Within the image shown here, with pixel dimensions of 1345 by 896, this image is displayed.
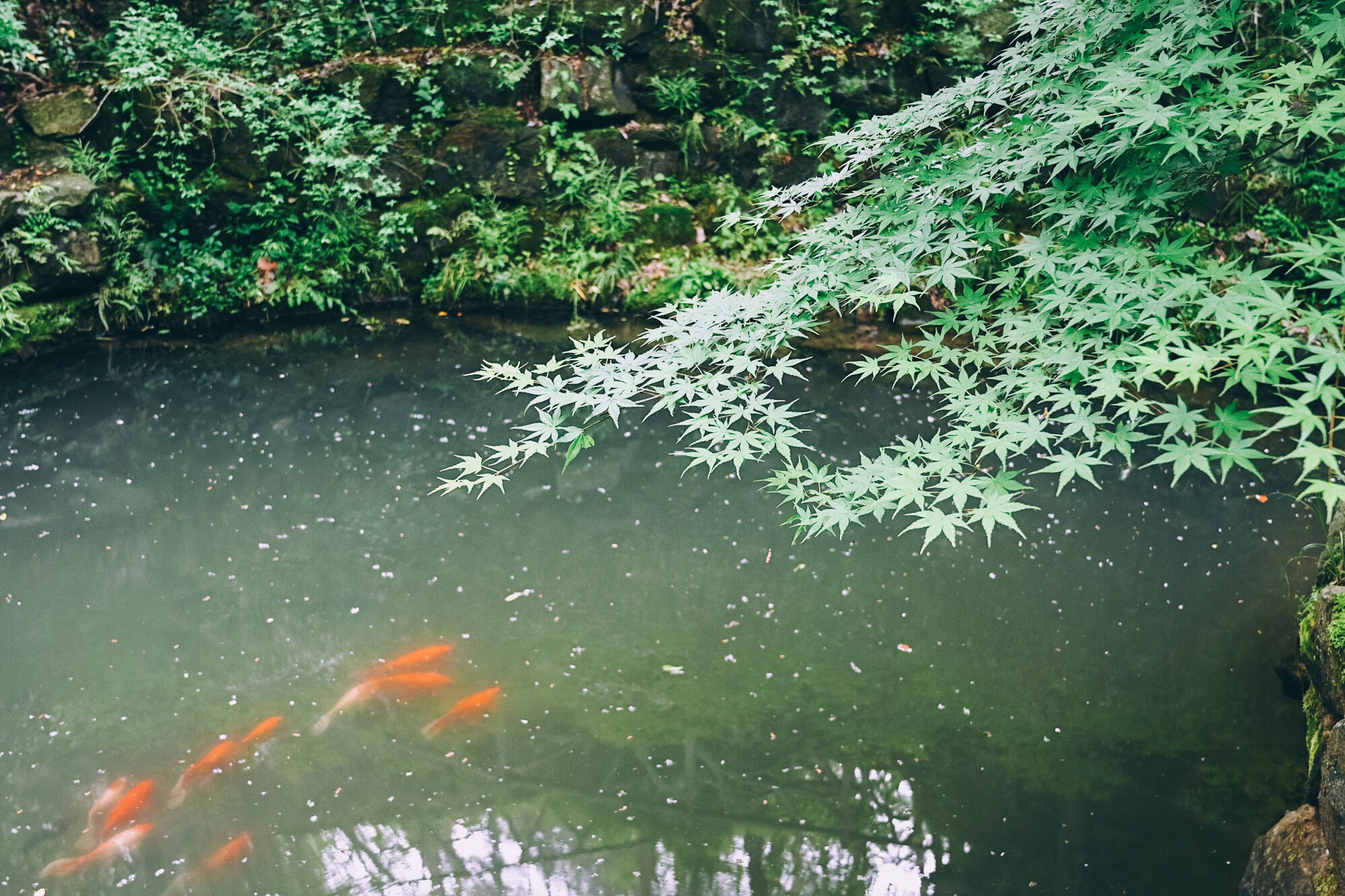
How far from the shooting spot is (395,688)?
4363 millimetres

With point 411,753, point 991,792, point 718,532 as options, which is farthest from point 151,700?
point 991,792

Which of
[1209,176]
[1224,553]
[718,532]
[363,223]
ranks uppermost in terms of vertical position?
[1209,176]

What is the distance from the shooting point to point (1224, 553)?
538 centimetres

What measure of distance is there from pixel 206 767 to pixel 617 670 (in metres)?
1.96

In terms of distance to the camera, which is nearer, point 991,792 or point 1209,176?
point 1209,176

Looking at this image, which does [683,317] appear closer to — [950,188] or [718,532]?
[950,188]

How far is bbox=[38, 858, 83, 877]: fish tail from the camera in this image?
137 inches

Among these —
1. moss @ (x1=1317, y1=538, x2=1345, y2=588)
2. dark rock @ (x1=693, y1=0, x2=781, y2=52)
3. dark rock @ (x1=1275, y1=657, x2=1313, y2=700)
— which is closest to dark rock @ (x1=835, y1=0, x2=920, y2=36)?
dark rock @ (x1=693, y1=0, x2=781, y2=52)

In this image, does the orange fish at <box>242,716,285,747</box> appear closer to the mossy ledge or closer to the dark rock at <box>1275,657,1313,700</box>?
the mossy ledge

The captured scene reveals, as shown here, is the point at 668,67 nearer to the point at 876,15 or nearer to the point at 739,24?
the point at 739,24

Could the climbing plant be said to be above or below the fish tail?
above

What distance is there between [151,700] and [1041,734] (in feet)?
14.4

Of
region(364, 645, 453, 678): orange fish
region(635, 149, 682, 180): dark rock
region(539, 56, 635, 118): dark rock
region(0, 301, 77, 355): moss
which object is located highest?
region(539, 56, 635, 118): dark rock

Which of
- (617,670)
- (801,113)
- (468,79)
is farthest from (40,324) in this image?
(801,113)
